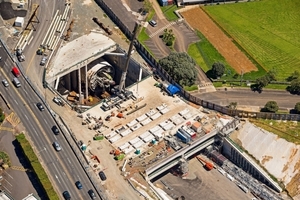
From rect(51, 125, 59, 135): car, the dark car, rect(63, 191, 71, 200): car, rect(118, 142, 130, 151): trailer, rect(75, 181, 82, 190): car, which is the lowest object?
rect(63, 191, 71, 200): car

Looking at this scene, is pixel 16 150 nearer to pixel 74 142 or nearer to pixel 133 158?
pixel 74 142

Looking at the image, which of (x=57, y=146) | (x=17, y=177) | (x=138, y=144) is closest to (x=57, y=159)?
(x=57, y=146)

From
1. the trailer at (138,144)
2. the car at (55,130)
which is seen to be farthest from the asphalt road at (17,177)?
the trailer at (138,144)

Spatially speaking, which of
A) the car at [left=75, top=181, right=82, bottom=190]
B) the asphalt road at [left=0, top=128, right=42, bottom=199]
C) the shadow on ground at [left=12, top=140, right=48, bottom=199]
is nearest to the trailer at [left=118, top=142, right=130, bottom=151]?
the car at [left=75, top=181, right=82, bottom=190]

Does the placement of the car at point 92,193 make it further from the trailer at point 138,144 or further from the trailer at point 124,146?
the trailer at point 138,144

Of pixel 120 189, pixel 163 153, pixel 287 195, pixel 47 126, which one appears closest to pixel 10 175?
pixel 47 126

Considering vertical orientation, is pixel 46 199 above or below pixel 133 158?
below

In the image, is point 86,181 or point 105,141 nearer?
point 86,181

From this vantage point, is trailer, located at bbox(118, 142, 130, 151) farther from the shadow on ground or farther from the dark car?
the shadow on ground
